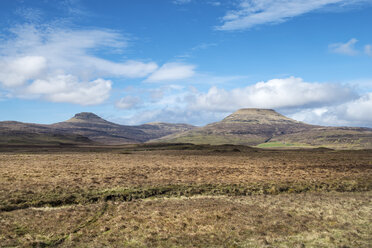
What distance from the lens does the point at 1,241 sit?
15484 millimetres

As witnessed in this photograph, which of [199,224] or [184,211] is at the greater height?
[184,211]

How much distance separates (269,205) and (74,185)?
751 inches

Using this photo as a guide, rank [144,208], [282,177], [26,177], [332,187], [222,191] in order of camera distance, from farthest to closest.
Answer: [282,177]
[26,177]
[332,187]
[222,191]
[144,208]

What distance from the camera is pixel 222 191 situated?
94.9 feet

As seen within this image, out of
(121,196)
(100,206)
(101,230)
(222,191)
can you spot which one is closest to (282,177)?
(222,191)

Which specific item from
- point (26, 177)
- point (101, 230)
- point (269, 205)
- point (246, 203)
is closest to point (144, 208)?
point (101, 230)

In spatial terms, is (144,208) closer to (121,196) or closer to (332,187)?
(121,196)

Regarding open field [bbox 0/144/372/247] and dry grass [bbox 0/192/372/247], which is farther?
open field [bbox 0/144/372/247]

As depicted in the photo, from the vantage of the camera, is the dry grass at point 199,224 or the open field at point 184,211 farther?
the open field at point 184,211

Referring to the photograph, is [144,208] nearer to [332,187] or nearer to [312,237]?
[312,237]

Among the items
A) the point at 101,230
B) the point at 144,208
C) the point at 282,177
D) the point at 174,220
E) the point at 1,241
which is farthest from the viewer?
the point at 282,177

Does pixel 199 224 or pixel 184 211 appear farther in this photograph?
pixel 184 211

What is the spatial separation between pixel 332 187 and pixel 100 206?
911 inches

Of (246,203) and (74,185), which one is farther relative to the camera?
(74,185)
